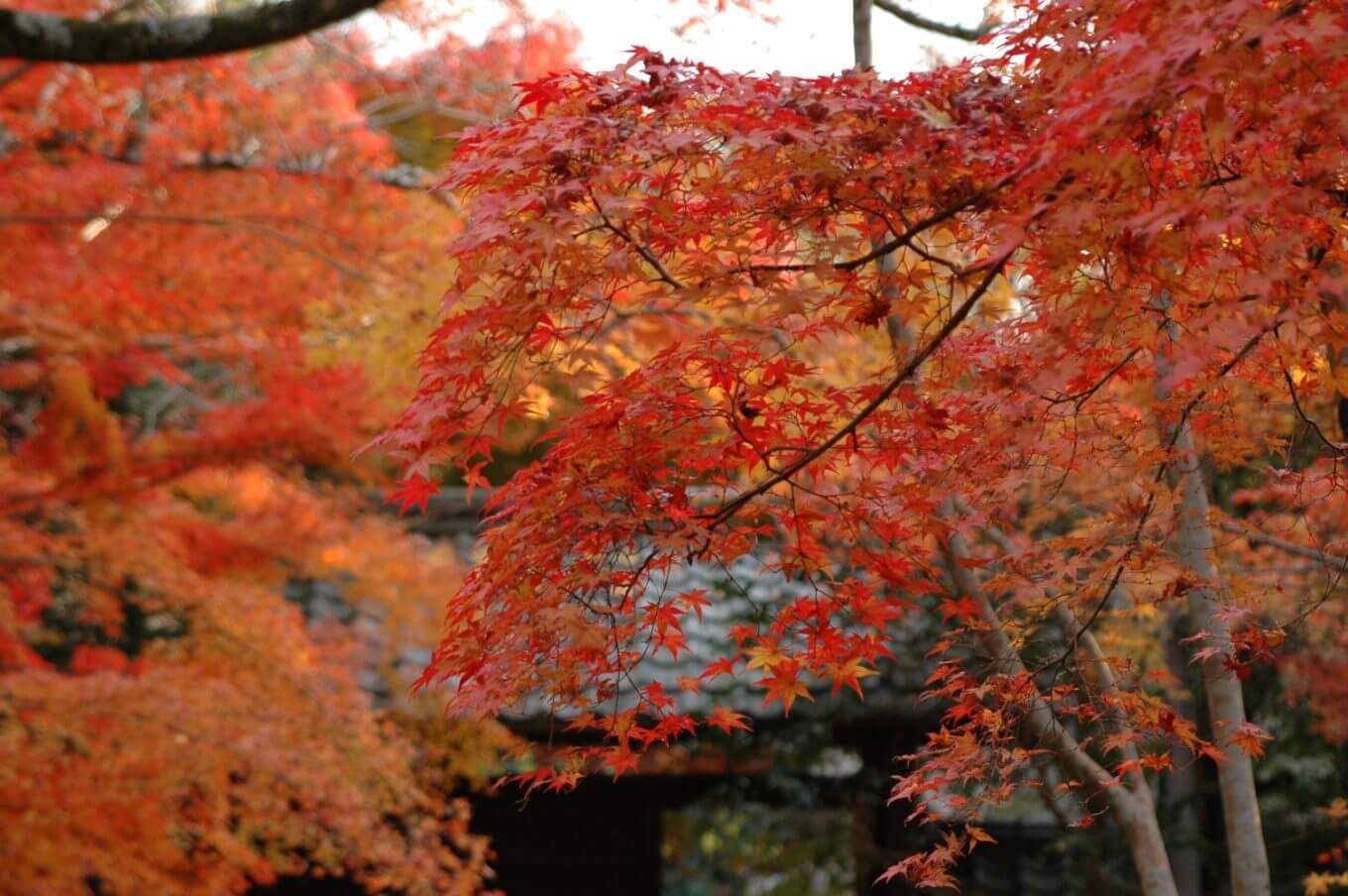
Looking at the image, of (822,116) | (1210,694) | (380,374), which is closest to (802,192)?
(822,116)

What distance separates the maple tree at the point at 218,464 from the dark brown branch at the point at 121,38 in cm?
298

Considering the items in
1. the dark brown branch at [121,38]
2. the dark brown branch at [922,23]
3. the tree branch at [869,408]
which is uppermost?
the dark brown branch at [922,23]

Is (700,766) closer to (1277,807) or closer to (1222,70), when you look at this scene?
(1277,807)

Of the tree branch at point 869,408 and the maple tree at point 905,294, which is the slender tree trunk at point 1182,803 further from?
the tree branch at point 869,408

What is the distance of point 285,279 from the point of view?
28.5ft

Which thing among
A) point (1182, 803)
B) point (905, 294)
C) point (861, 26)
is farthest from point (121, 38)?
point (1182, 803)

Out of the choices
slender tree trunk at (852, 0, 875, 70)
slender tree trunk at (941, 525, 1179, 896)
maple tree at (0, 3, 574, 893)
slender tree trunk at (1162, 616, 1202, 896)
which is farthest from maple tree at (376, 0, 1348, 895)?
maple tree at (0, 3, 574, 893)

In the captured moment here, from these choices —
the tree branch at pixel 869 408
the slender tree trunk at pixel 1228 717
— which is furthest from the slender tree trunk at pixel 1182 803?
the tree branch at pixel 869 408

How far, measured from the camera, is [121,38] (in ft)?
13.9

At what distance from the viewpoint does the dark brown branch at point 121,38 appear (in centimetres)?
419

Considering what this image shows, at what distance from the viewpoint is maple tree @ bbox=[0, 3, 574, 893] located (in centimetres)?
734

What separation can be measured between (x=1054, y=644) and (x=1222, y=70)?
89.1 inches

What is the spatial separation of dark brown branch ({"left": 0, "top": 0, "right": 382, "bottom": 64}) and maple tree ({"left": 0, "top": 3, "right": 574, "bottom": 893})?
2980mm

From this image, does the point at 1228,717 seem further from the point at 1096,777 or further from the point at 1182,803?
the point at 1182,803
